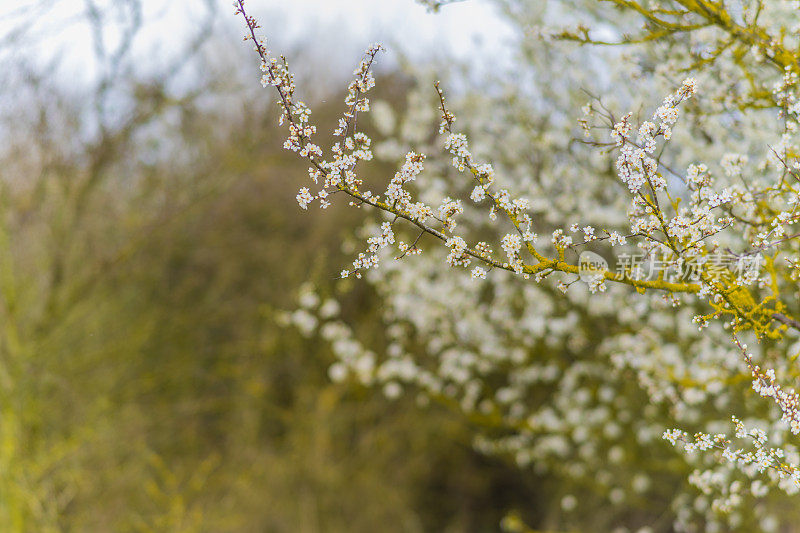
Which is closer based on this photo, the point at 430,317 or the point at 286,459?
the point at 430,317

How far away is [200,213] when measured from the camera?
25.6 feet

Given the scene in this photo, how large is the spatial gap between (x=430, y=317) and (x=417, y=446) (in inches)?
160

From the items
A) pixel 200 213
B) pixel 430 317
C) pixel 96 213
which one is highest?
pixel 200 213

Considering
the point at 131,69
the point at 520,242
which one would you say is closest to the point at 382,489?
the point at 131,69

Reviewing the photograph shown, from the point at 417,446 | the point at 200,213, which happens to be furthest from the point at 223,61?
the point at 417,446

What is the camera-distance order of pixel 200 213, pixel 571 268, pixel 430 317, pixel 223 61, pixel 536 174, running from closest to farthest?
pixel 571 268 → pixel 536 174 → pixel 430 317 → pixel 200 213 → pixel 223 61

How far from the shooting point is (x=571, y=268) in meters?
2.06

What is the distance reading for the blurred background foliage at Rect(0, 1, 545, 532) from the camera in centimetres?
597

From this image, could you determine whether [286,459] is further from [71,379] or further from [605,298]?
[605,298]

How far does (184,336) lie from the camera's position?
887 cm

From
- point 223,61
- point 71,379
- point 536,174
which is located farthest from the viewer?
point 223,61

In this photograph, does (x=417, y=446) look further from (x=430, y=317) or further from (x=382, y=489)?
(x=430, y=317)

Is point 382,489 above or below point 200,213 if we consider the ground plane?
below

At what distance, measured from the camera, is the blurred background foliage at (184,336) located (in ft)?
19.6
